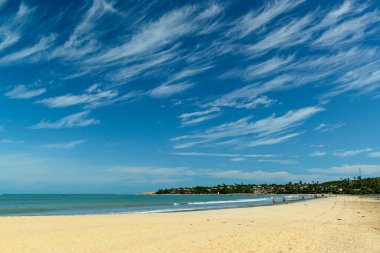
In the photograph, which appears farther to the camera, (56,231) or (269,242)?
(56,231)

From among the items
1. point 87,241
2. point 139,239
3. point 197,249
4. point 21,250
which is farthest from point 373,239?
point 21,250

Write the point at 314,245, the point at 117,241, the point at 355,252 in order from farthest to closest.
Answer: the point at 117,241
the point at 314,245
the point at 355,252

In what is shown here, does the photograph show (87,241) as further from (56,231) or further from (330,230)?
(330,230)

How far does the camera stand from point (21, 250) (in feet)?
52.7

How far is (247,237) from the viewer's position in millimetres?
19562

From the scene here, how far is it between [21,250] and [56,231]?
7.28 metres

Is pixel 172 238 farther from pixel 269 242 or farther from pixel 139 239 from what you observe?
pixel 269 242

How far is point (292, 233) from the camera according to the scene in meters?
21.2

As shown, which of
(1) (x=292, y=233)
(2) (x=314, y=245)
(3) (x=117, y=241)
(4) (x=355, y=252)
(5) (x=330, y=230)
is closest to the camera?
(4) (x=355, y=252)

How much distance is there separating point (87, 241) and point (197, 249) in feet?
20.6

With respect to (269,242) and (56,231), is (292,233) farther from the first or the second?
(56,231)

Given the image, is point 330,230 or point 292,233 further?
point 330,230

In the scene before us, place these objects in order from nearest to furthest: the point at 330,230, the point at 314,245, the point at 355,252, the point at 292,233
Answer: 1. the point at 355,252
2. the point at 314,245
3. the point at 292,233
4. the point at 330,230

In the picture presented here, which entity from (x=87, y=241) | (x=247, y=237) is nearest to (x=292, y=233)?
(x=247, y=237)
